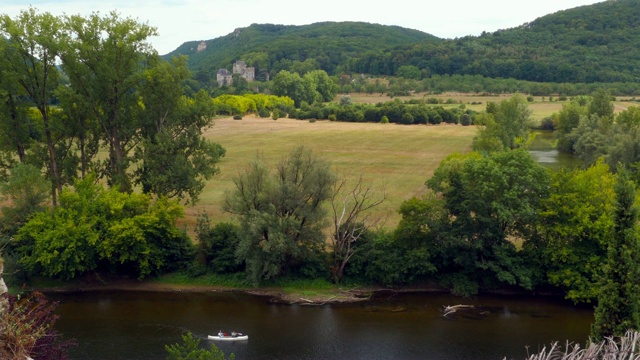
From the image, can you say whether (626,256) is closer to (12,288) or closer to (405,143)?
(12,288)

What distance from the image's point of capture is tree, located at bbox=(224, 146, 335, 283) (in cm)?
3194

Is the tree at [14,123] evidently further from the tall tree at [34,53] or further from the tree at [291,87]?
the tree at [291,87]

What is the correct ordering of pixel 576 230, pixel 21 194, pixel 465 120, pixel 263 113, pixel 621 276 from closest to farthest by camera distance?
pixel 621 276
pixel 576 230
pixel 21 194
pixel 465 120
pixel 263 113

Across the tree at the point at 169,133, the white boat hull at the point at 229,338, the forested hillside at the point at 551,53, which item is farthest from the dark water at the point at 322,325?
the forested hillside at the point at 551,53

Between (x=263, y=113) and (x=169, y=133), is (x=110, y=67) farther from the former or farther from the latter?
(x=263, y=113)

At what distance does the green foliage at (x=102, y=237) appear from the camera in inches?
1257

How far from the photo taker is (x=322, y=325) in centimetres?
2847

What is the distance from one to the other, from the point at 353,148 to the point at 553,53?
113m

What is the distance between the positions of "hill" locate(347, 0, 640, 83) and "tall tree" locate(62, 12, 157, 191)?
430 ft

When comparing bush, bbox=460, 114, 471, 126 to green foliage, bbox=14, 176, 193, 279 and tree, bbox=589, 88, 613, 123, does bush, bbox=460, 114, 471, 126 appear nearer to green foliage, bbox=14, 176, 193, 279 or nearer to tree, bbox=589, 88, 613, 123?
tree, bbox=589, 88, 613, 123

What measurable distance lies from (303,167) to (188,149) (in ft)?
40.0

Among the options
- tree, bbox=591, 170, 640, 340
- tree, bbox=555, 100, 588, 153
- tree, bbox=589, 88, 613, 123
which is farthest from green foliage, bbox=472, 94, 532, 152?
tree, bbox=591, 170, 640, 340

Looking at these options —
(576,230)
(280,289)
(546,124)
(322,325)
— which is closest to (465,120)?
(546,124)

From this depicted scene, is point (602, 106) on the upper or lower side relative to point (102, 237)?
upper
